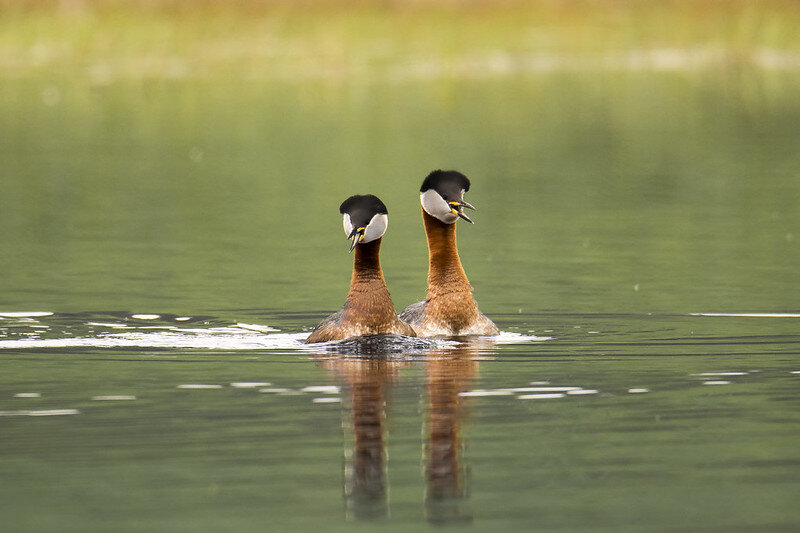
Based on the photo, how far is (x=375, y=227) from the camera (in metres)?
13.7

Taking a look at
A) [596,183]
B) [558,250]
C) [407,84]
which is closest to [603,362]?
[558,250]

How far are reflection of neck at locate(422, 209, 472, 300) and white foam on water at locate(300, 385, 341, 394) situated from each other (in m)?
3.52

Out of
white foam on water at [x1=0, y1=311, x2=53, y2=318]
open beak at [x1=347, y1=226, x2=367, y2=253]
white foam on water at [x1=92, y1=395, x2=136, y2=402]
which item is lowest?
white foam on water at [x1=92, y1=395, x2=136, y2=402]

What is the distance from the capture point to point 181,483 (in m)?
9.30

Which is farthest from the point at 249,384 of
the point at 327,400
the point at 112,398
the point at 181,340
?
the point at 181,340

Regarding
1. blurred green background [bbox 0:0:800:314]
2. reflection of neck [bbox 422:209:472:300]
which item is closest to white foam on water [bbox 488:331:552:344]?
reflection of neck [bbox 422:209:472:300]

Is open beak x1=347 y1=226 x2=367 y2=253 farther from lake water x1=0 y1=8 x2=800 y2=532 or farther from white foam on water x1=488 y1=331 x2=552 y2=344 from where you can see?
white foam on water x1=488 y1=331 x2=552 y2=344

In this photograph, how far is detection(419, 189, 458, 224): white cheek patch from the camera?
50.8 ft

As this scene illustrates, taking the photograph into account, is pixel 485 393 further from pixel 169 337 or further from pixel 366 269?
pixel 169 337

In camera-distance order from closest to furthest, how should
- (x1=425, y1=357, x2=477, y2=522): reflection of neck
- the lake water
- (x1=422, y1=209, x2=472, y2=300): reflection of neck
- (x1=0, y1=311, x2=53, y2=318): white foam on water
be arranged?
(x1=425, y1=357, x2=477, y2=522): reflection of neck
the lake water
(x1=422, y1=209, x2=472, y2=300): reflection of neck
(x1=0, y1=311, x2=53, y2=318): white foam on water

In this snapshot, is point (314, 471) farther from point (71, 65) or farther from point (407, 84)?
point (71, 65)

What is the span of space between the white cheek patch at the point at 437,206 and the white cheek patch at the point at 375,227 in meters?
1.75

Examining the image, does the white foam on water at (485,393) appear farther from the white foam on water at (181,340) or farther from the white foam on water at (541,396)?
the white foam on water at (181,340)

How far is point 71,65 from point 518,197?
35.2m
